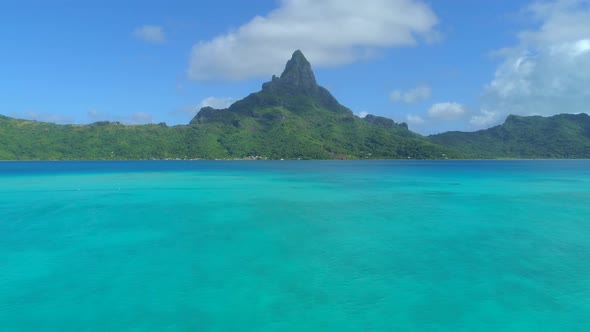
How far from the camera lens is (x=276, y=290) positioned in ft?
49.9

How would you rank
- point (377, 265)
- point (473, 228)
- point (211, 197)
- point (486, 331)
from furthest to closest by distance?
point (211, 197)
point (473, 228)
point (377, 265)
point (486, 331)

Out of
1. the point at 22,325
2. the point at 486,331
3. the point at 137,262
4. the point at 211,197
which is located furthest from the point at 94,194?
the point at 486,331

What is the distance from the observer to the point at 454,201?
42781 millimetres

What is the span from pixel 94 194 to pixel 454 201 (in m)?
46.7

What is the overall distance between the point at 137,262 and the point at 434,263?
51.2ft

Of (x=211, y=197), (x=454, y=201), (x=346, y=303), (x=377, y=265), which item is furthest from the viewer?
(x=211, y=197)

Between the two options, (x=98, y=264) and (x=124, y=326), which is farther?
(x=98, y=264)

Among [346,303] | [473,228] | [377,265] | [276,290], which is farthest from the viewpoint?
[473,228]

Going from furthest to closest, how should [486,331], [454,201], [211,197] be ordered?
[211,197]
[454,201]
[486,331]

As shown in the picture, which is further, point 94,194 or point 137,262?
point 94,194

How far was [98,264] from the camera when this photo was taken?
18766 millimetres

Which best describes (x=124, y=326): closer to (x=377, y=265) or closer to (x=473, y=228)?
(x=377, y=265)

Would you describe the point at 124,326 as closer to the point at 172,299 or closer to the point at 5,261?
the point at 172,299

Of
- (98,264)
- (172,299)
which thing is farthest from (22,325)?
(98,264)
